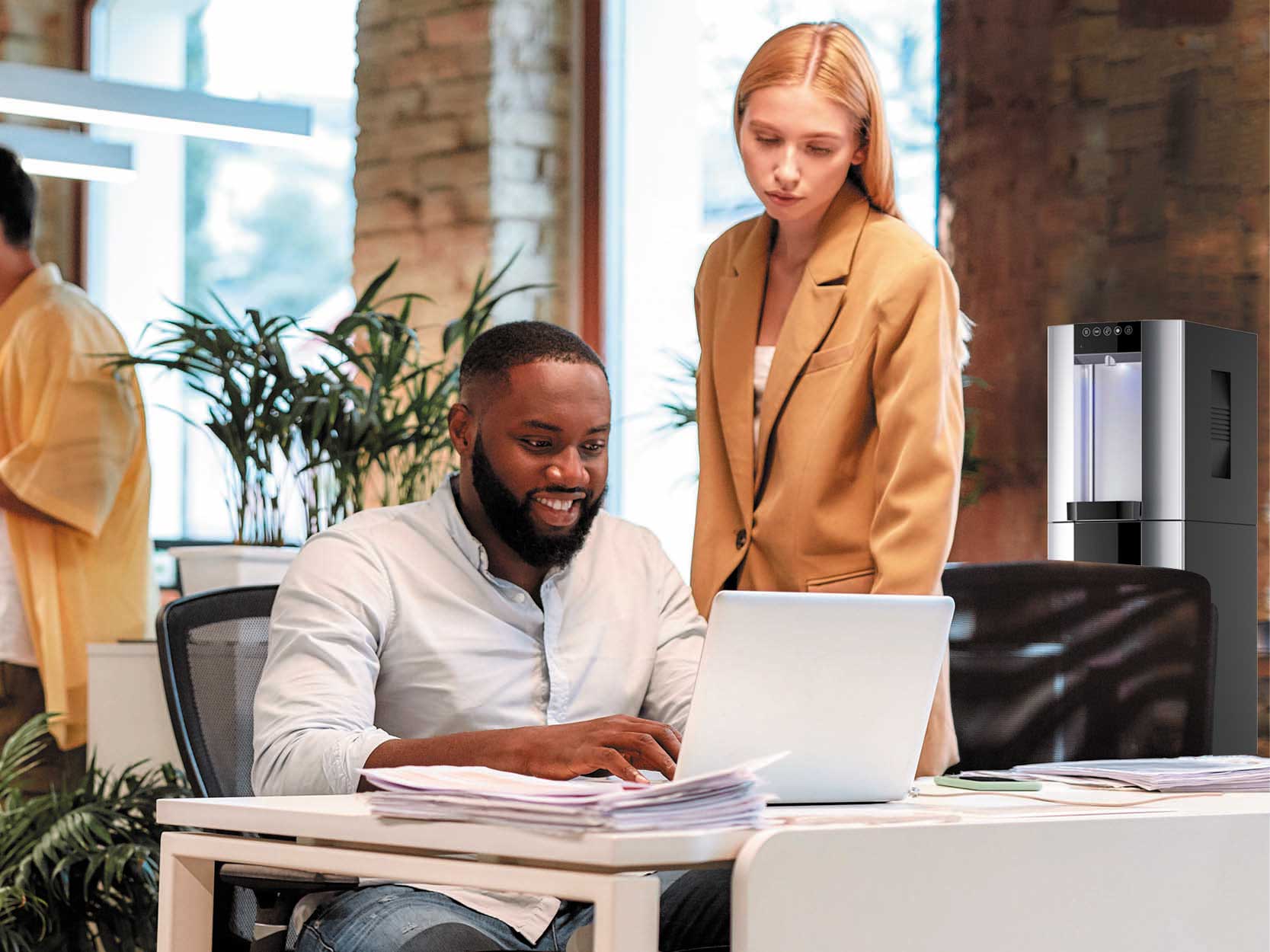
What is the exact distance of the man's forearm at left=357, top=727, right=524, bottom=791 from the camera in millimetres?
1576

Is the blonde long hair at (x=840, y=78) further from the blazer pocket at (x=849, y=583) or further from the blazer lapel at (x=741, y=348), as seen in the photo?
the blazer pocket at (x=849, y=583)

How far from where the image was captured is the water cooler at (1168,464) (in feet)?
11.4

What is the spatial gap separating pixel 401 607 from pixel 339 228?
357cm

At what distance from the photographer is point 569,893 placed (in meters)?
1.20

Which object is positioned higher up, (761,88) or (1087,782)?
(761,88)

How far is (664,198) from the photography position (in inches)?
205

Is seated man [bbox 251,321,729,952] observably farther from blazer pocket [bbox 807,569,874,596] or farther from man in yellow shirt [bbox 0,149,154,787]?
man in yellow shirt [bbox 0,149,154,787]

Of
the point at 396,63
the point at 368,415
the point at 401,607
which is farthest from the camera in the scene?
the point at 396,63

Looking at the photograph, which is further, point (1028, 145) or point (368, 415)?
point (1028, 145)

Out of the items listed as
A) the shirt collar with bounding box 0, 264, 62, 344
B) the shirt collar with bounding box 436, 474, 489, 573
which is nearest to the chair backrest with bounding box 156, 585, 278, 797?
the shirt collar with bounding box 436, 474, 489, 573

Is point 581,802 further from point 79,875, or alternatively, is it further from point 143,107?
point 143,107

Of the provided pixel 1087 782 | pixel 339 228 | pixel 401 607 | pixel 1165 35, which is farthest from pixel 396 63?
pixel 1087 782

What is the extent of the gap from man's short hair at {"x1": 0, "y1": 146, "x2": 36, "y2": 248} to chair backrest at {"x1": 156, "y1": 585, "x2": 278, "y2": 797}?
2.84 metres

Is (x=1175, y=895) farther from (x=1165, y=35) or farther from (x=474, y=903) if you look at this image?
(x=1165, y=35)
